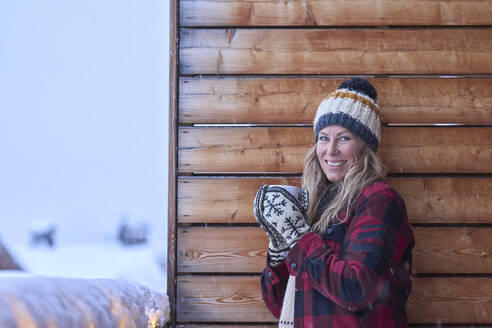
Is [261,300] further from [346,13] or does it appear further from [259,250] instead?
[346,13]

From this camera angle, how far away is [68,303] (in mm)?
1104

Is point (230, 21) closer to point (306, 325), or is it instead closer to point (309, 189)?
point (309, 189)

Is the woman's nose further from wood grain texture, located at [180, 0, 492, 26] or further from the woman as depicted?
wood grain texture, located at [180, 0, 492, 26]

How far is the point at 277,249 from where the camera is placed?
1744mm

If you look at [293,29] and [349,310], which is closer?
[349,310]

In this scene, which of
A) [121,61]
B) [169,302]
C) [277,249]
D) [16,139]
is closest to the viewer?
[277,249]

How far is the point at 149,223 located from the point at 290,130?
81 centimetres

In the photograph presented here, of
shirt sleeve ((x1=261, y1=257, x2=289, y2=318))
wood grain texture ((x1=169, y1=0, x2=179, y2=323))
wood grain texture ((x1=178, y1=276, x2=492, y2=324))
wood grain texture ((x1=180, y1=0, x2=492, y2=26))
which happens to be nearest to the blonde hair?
shirt sleeve ((x1=261, y1=257, x2=289, y2=318))

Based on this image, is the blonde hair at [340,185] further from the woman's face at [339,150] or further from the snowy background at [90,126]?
the snowy background at [90,126]

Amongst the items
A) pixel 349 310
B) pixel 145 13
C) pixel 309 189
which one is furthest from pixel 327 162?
pixel 145 13

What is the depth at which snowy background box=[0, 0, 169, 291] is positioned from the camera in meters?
2.37

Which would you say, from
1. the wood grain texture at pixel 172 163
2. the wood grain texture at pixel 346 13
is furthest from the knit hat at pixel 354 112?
the wood grain texture at pixel 172 163

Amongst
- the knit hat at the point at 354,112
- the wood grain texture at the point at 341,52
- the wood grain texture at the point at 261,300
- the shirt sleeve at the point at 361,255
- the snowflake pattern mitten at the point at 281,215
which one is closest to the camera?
the shirt sleeve at the point at 361,255

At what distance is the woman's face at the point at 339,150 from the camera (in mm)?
1815
